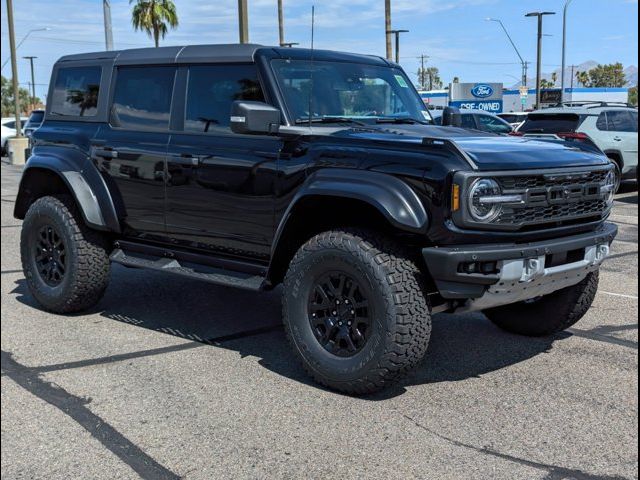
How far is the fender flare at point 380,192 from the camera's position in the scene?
394cm

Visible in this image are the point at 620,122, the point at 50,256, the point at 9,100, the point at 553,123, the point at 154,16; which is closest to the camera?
the point at 50,256

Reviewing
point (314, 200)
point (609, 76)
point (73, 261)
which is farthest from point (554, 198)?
point (609, 76)

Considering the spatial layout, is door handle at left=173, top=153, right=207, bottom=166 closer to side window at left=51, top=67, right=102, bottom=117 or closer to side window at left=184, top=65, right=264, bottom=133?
side window at left=184, top=65, right=264, bottom=133

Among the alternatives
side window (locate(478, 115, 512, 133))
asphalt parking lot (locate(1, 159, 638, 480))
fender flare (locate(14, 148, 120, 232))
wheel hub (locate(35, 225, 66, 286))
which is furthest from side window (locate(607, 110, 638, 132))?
wheel hub (locate(35, 225, 66, 286))

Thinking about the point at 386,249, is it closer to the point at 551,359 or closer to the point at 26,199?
Answer: the point at 551,359

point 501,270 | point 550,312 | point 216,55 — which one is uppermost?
point 216,55

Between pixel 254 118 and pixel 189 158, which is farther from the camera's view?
pixel 189 158

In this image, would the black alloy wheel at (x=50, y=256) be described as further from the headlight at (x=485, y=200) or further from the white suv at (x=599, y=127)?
the white suv at (x=599, y=127)

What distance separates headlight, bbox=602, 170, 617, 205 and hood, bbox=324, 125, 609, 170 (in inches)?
3.8

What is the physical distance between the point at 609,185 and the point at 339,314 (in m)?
1.82

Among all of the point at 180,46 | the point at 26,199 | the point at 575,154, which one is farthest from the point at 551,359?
the point at 26,199

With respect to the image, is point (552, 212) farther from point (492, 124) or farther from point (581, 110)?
point (492, 124)

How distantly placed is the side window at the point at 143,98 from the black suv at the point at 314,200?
→ 0.04ft

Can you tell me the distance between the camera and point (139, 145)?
5.47 meters
